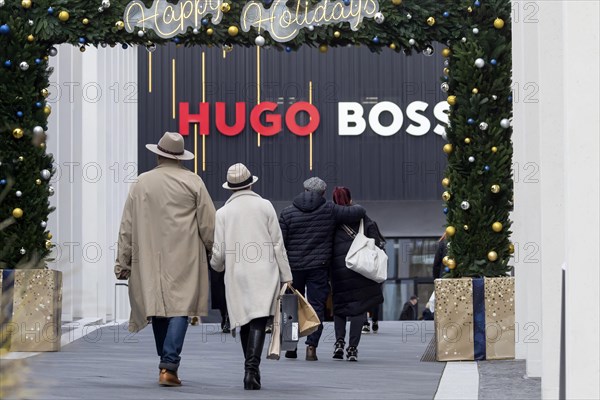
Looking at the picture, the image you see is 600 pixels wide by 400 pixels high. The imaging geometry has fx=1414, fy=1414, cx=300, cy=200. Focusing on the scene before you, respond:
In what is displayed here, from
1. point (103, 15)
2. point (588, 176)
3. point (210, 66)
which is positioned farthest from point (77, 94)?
point (588, 176)

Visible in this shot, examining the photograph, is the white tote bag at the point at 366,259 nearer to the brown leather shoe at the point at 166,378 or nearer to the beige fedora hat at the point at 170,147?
the beige fedora hat at the point at 170,147

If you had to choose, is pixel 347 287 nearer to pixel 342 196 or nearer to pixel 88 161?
pixel 342 196

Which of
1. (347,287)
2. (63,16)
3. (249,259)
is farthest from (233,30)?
(249,259)

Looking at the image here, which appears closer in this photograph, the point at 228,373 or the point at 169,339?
the point at 169,339

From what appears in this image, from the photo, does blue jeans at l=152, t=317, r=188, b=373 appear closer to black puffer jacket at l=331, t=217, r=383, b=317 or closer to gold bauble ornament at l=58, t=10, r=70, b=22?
black puffer jacket at l=331, t=217, r=383, b=317

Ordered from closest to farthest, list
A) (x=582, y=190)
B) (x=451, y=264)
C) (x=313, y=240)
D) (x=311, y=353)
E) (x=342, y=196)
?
1. (x=582, y=190)
2. (x=451, y=264)
3. (x=311, y=353)
4. (x=313, y=240)
5. (x=342, y=196)

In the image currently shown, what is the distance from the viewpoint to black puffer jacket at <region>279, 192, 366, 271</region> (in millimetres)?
14094

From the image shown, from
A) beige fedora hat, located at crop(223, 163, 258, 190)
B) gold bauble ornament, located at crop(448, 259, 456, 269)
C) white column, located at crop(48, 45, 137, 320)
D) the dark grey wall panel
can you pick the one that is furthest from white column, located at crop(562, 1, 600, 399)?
the dark grey wall panel

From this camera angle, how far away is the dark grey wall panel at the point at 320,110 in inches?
1491

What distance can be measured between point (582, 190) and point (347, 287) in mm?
8620

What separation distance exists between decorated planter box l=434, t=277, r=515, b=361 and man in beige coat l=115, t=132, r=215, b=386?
336cm

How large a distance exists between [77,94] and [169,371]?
49.9 ft

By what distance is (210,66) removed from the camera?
124 feet

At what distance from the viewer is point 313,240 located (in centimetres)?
1412
